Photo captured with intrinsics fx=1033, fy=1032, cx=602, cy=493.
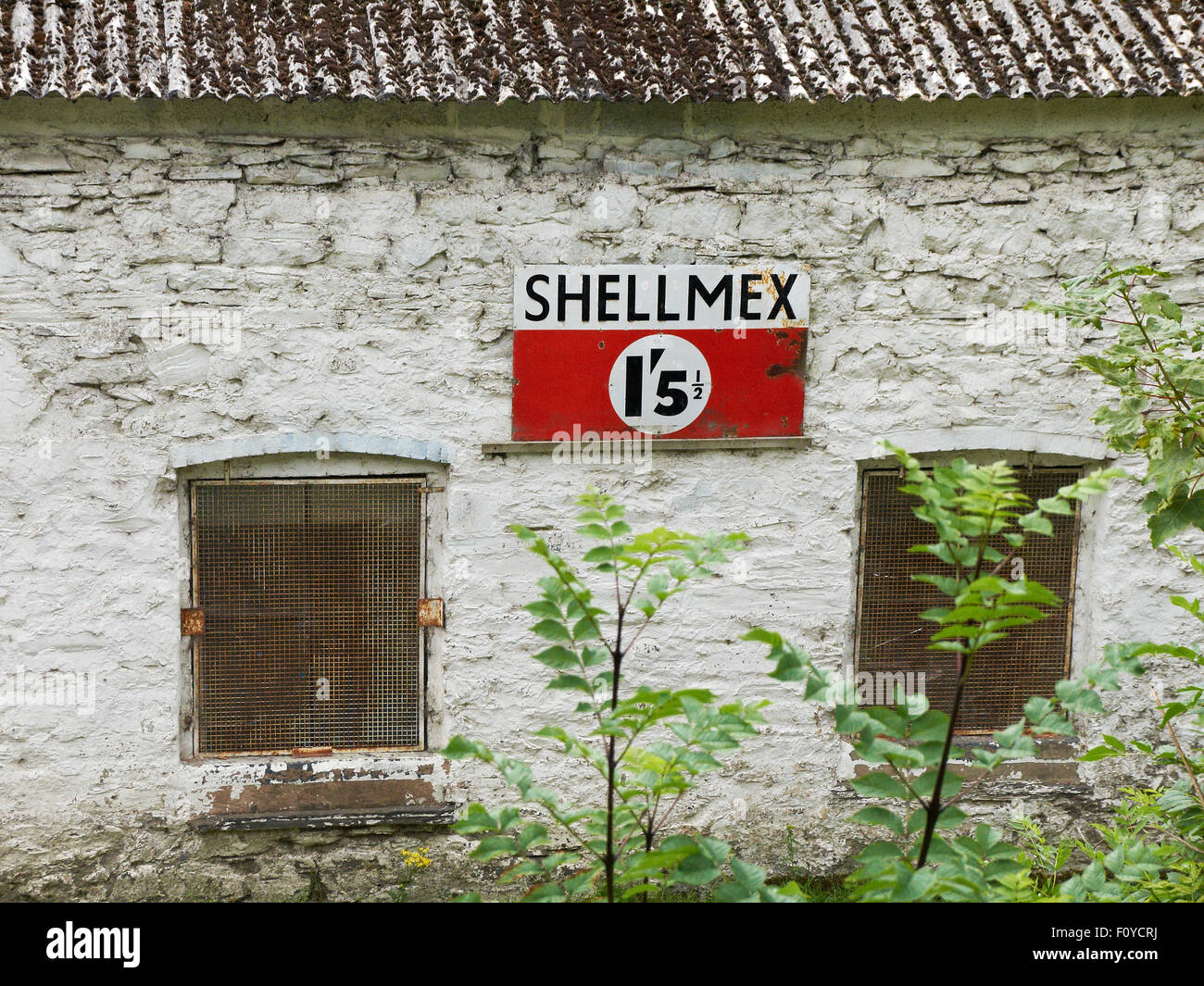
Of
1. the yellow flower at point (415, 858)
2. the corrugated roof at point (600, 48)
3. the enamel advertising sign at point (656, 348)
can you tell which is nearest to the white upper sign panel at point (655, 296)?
the enamel advertising sign at point (656, 348)

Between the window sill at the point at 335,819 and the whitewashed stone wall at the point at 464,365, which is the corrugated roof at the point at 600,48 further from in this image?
the window sill at the point at 335,819

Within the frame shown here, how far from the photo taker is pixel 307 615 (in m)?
4.52

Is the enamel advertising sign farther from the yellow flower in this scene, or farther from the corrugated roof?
the yellow flower

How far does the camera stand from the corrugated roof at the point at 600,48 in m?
3.78

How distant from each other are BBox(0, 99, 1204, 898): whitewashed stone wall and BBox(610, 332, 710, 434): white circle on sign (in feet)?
0.66

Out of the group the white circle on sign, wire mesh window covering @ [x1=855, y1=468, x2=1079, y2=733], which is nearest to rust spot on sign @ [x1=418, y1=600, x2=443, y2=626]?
the white circle on sign

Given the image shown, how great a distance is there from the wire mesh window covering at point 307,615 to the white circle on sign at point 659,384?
0.98m

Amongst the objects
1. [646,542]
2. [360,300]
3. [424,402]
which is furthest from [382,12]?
[646,542]

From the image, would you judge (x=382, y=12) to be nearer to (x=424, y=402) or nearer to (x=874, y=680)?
(x=424, y=402)

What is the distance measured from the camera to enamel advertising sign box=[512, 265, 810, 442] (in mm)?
4242

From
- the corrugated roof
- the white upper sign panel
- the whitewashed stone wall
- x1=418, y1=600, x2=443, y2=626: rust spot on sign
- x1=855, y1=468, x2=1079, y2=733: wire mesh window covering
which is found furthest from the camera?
x1=855, y1=468, x2=1079, y2=733: wire mesh window covering

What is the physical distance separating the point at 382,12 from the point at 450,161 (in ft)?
2.16

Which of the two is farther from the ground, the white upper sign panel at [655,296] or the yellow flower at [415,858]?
the white upper sign panel at [655,296]

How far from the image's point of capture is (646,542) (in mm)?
2043
